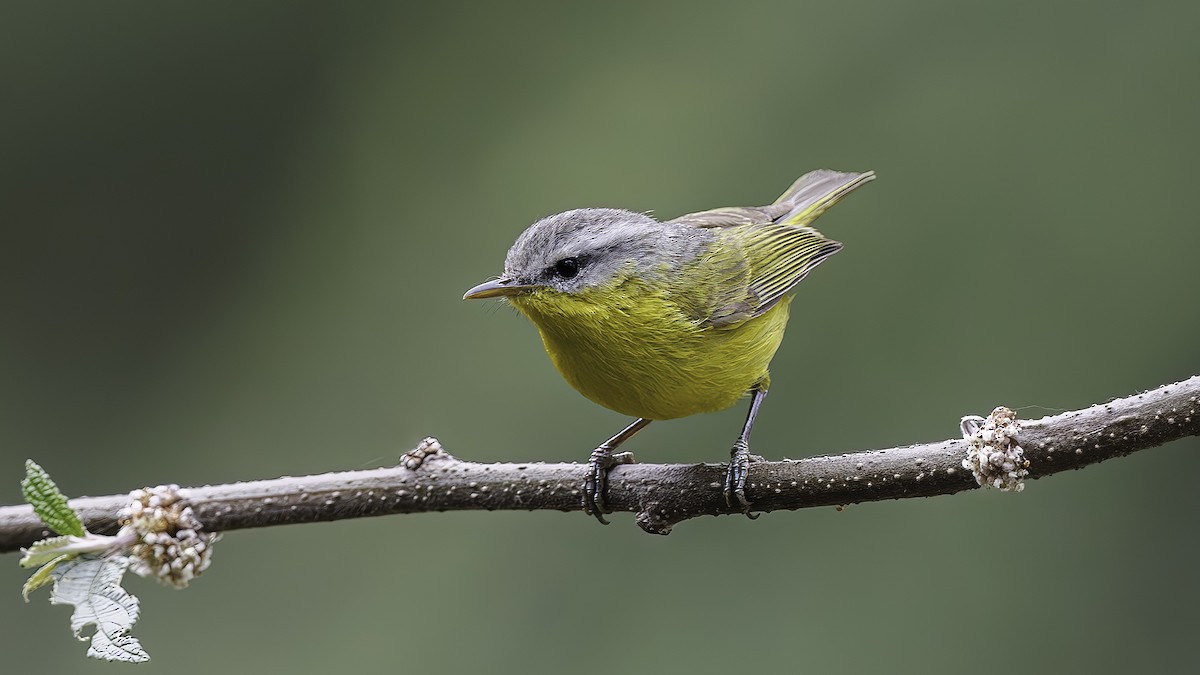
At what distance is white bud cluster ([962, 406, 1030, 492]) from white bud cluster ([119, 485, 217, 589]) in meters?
1.84

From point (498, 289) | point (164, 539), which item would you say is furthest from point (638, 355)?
point (164, 539)

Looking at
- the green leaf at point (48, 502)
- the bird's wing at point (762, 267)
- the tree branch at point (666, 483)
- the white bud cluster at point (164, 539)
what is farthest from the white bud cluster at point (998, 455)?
the green leaf at point (48, 502)

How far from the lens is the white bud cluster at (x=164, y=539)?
8.45ft

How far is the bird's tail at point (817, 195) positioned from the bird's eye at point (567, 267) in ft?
5.82

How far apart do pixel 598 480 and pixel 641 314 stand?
2.88ft

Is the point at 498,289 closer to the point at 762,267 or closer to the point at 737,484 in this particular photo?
the point at 737,484

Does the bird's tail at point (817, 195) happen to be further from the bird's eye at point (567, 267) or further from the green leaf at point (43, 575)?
the green leaf at point (43, 575)

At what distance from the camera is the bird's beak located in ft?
12.6

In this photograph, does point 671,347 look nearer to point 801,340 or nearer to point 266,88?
point 801,340

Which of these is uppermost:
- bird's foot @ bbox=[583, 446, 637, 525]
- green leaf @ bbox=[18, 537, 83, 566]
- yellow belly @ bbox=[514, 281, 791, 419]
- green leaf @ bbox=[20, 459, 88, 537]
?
yellow belly @ bbox=[514, 281, 791, 419]

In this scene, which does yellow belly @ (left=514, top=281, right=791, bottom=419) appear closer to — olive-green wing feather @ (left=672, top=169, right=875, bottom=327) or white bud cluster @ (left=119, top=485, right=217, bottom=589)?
olive-green wing feather @ (left=672, top=169, right=875, bottom=327)

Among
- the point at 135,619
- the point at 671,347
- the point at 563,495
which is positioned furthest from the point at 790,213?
the point at 135,619

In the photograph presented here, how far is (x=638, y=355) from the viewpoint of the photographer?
394 cm

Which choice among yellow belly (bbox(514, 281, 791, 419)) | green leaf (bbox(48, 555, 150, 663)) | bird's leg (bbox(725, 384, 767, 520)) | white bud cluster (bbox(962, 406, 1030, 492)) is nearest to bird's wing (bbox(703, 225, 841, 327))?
yellow belly (bbox(514, 281, 791, 419))
